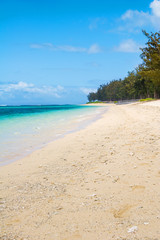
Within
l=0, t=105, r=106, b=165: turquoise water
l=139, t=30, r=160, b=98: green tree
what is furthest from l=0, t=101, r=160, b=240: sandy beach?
l=139, t=30, r=160, b=98: green tree

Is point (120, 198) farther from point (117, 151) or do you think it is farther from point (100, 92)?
point (100, 92)

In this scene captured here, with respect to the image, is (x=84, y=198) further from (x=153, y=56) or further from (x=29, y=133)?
(x=153, y=56)

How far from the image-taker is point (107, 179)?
4.64 m

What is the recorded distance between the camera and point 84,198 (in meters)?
3.77

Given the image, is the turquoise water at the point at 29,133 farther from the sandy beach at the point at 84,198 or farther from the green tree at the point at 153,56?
the green tree at the point at 153,56

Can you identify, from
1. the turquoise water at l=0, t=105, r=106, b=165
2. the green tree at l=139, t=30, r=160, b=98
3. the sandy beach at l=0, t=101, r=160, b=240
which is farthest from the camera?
the green tree at l=139, t=30, r=160, b=98

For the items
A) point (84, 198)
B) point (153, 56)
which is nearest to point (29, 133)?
point (84, 198)

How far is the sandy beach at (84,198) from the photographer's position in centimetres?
278

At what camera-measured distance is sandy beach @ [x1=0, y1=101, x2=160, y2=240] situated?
2.78m

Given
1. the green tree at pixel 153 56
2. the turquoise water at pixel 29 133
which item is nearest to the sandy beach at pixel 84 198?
the turquoise water at pixel 29 133

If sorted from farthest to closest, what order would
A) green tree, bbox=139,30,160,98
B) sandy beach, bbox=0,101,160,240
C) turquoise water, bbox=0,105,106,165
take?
green tree, bbox=139,30,160,98, turquoise water, bbox=0,105,106,165, sandy beach, bbox=0,101,160,240

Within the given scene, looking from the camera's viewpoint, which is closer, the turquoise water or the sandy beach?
the sandy beach

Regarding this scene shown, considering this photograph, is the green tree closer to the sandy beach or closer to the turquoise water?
the turquoise water

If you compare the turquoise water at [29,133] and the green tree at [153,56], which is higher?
the green tree at [153,56]
